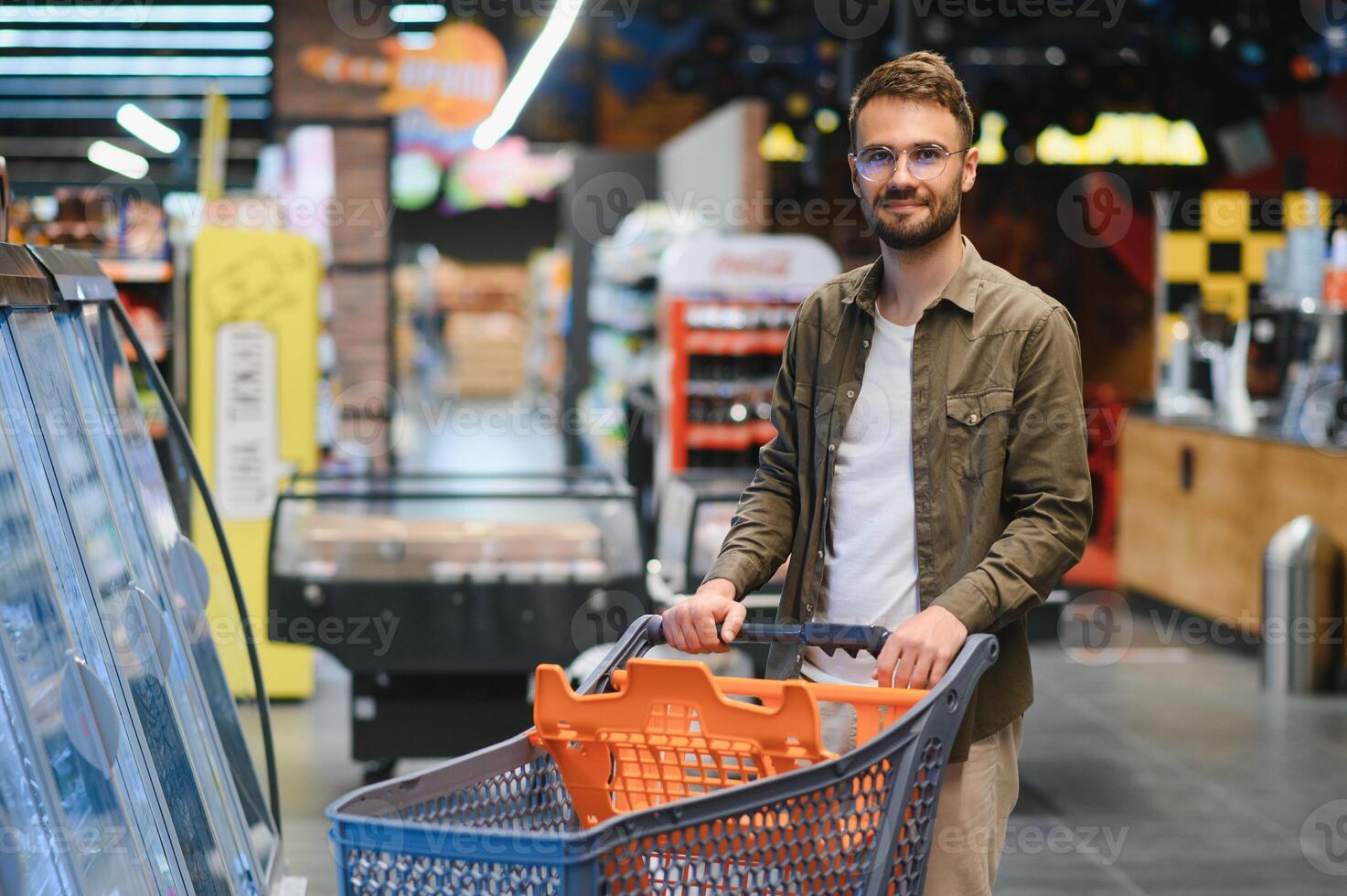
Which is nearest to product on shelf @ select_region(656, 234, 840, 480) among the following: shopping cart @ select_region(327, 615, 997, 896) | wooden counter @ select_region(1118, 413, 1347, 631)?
wooden counter @ select_region(1118, 413, 1347, 631)

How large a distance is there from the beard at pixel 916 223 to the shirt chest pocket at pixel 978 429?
0.70 feet

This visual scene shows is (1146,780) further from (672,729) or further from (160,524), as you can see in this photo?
(672,729)

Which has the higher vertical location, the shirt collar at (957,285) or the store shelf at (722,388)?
the shirt collar at (957,285)

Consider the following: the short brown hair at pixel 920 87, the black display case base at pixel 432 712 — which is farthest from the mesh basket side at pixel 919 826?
the black display case base at pixel 432 712

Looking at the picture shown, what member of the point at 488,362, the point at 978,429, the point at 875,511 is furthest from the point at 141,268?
the point at 488,362

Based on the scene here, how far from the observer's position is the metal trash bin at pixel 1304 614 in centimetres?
666

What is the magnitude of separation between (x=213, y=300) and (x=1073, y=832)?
13.3 feet

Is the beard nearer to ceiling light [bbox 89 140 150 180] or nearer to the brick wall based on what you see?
the brick wall

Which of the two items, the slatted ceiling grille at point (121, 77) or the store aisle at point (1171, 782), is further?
the slatted ceiling grille at point (121, 77)

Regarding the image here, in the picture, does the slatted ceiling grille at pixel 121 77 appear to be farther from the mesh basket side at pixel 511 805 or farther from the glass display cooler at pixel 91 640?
the mesh basket side at pixel 511 805

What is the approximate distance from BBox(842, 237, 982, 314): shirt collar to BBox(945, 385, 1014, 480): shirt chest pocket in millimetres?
121

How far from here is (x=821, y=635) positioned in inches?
75.8

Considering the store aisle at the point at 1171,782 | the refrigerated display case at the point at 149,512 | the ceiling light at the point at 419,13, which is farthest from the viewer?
the ceiling light at the point at 419,13

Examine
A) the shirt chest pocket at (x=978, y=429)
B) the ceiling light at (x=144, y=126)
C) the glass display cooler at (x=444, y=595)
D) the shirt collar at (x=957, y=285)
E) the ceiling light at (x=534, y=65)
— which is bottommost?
the glass display cooler at (x=444, y=595)
